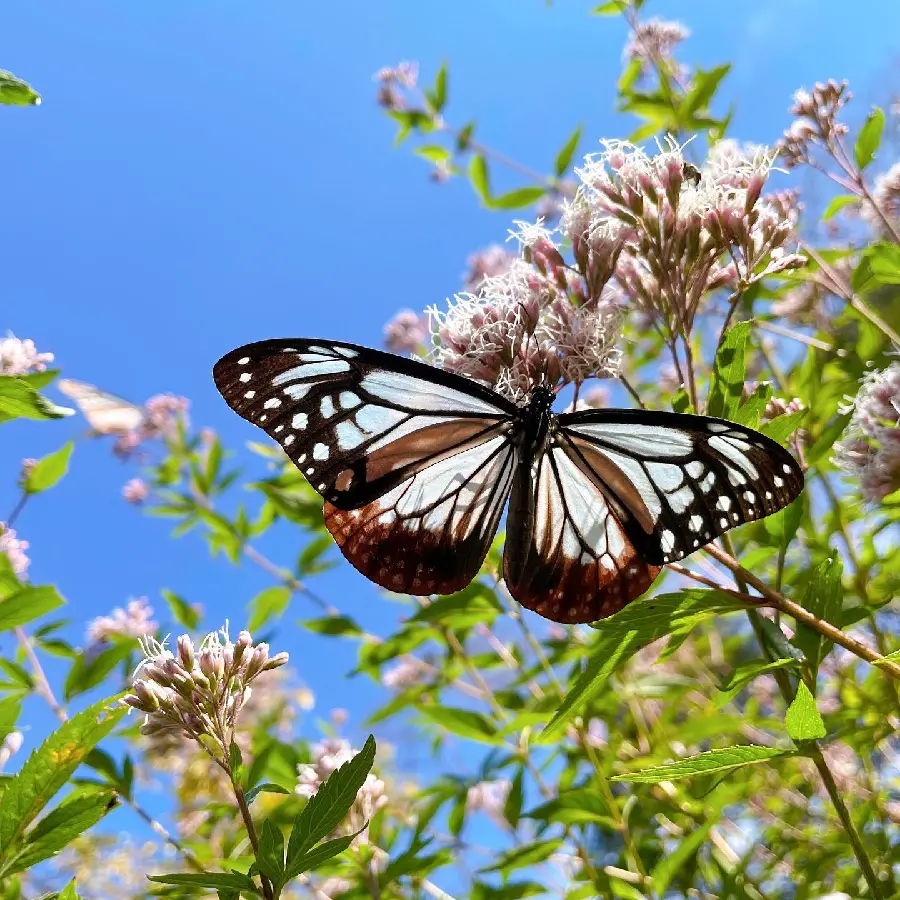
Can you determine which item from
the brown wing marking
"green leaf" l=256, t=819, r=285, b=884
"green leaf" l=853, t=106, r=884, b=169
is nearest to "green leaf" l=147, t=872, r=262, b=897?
"green leaf" l=256, t=819, r=285, b=884

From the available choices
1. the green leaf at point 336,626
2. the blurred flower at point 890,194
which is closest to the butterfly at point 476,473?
the green leaf at point 336,626

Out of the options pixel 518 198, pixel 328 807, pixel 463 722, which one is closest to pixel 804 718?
pixel 328 807

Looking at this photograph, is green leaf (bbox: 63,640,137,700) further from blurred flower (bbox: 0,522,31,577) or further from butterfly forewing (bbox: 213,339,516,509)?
butterfly forewing (bbox: 213,339,516,509)

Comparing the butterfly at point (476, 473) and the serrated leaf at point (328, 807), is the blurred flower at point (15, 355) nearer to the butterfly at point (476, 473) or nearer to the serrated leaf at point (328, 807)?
the butterfly at point (476, 473)

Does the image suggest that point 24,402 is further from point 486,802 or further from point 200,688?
point 486,802

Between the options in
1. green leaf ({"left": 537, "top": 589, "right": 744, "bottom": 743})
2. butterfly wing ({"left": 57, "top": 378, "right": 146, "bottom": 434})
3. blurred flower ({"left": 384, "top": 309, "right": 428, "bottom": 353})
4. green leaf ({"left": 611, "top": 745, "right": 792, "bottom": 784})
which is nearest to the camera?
green leaf ({"left": 611, "top": 745, "right": 792, "bottom": 784})

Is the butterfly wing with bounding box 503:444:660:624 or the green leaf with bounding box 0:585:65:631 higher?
the butterfly wing with bounding box 503:444:660:624

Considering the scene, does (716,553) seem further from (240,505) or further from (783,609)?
(240,505)
